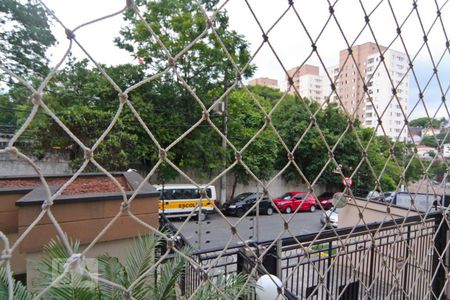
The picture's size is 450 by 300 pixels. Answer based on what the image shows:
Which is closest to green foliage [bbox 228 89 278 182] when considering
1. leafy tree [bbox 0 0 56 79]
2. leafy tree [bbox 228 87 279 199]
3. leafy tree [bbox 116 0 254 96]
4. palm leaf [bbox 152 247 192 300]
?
leafy tree [bbox 228 87 279 199]

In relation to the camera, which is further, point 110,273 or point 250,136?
point 250,136

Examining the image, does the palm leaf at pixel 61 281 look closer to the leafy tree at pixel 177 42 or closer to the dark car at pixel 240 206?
the leafy tree at pixel 177 42

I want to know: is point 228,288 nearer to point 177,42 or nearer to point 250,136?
point 177,42

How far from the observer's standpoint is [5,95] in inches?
175

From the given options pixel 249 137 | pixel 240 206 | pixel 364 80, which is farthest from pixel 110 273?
pixel 240 206

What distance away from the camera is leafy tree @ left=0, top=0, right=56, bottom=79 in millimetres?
4359

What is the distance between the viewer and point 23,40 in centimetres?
475

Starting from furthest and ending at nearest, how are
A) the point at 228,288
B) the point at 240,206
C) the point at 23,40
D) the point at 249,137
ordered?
the point at 240,206
the point at 249,137
the point at 23,40
the point at 228,288

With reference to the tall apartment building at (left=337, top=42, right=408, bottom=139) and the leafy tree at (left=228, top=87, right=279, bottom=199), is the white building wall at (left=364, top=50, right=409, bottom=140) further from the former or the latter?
the leafy tree at (left=228, top=87, right=279, bottom=199)

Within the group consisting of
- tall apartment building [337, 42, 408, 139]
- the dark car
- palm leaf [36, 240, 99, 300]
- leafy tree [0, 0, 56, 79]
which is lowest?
the dark car

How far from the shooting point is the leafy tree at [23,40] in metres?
4.36

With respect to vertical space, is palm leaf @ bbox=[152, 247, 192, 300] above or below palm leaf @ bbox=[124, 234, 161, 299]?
below

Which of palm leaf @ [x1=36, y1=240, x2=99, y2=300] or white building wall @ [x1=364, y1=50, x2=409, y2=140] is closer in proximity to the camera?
palm leaf @ [x1=36, y1=240, x2=99, y2=300]

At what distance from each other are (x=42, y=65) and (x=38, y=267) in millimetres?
4647
